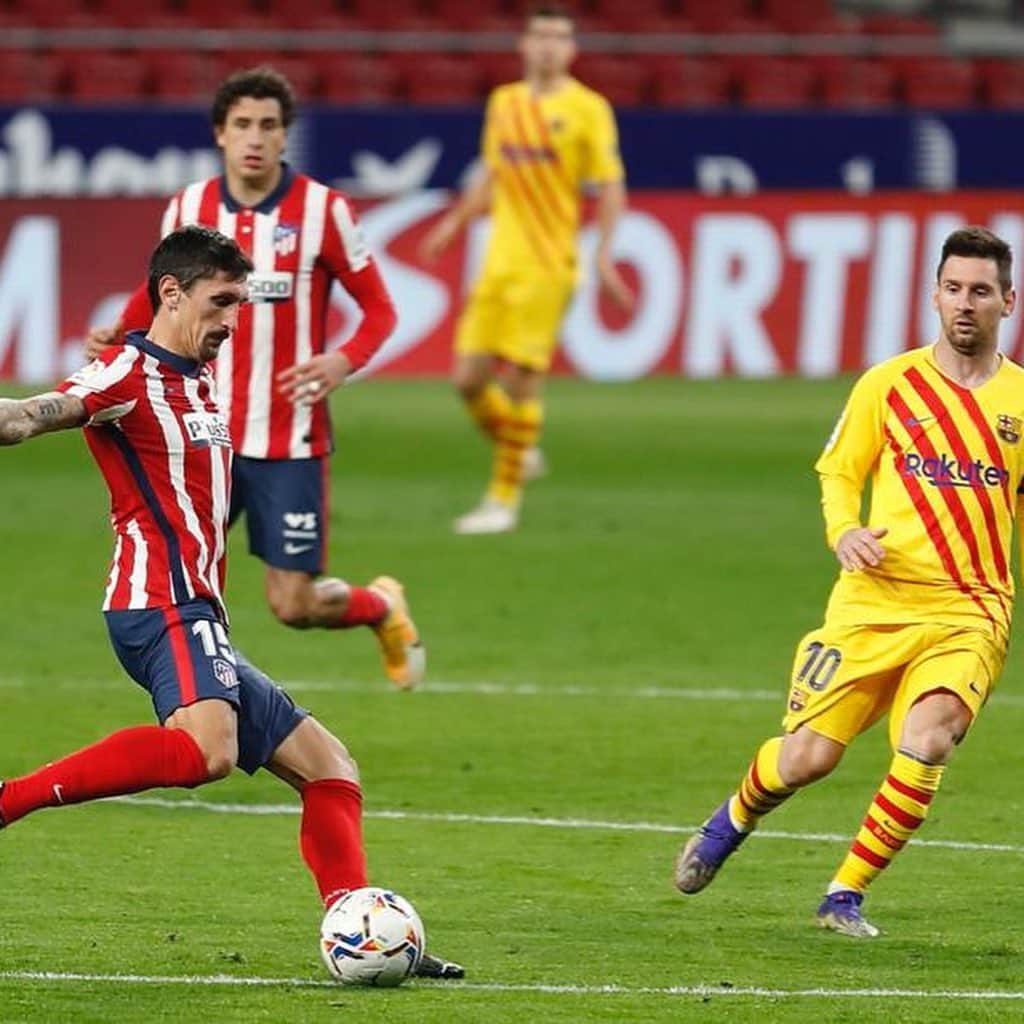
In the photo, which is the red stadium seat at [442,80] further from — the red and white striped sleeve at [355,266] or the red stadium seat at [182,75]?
the red and white striped sleeve at [355,266]

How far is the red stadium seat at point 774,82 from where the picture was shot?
22656 mm

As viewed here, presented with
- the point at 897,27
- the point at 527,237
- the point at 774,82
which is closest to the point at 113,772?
the point at 527,237

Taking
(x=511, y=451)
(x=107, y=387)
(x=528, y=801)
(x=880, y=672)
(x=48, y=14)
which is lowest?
(x=528, y=801)

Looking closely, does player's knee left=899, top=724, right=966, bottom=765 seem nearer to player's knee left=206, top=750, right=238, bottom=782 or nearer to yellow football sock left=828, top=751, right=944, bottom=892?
yellow football sock left=828, top=751, right=944, bottom=892

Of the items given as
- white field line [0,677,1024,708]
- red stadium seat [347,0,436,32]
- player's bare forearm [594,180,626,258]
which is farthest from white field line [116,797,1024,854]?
red stadium seat [347,0,436,32]

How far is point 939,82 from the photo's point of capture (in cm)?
2334

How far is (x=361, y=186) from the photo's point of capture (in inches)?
778

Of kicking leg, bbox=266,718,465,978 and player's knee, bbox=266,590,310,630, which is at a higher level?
kicking leg, bbox=266,718,465,978

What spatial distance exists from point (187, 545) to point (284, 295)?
10.3 feet

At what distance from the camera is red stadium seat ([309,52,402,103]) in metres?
21.8

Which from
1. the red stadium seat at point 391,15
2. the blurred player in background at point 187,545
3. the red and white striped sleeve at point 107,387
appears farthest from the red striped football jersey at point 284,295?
the red stadium seat at point 391,15

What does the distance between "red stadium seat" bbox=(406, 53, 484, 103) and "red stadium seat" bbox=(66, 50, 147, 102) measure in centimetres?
213

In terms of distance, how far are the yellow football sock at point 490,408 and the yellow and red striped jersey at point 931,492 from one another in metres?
7.37

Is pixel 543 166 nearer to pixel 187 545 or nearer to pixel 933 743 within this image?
pixel 933 743
